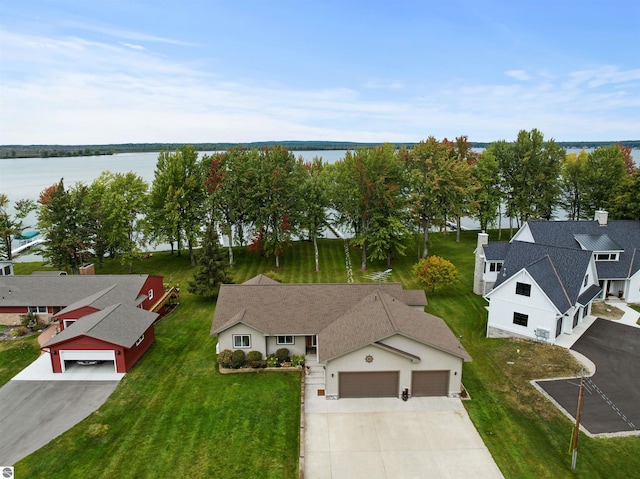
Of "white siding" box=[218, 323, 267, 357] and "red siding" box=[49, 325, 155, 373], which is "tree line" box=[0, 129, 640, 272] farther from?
"white siding" box=[218, 323, 267, 357]

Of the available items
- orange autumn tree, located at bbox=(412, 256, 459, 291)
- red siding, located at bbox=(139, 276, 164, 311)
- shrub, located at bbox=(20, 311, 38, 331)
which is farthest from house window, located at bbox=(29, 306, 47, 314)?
orange autumn tree, located at bbox=(412, 256, 459, 291)

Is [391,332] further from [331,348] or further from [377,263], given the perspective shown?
[377,263]

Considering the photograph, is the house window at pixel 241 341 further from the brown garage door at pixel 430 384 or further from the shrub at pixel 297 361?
the brown garage door at pixel 430 384

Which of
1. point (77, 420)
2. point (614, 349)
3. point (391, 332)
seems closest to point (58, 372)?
point (77, 420)

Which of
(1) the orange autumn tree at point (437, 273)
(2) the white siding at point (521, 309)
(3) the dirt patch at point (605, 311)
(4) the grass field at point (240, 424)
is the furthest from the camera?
(1) the orange autumn tree at point (437, 273)

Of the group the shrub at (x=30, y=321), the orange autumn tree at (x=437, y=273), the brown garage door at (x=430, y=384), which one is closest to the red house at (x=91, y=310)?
the shrub at (x=30, y=321)

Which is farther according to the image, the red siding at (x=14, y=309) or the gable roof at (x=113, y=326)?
the red siding at (x=14, y=309)
